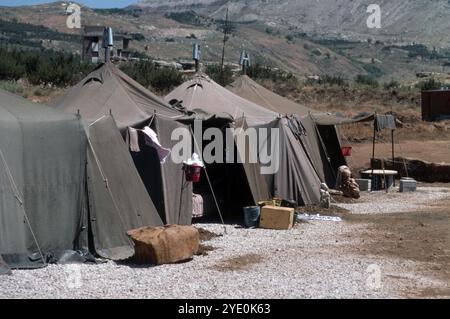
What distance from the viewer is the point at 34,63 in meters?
41.9

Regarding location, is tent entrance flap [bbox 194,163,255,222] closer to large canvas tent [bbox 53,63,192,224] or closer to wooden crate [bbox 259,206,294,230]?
wooden crate [bbox 259,206,294,230]

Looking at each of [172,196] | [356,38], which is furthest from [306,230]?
[356,38]

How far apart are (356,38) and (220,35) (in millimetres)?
39553

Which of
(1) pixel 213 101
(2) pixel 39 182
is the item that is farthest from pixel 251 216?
(2) pixel 39 182

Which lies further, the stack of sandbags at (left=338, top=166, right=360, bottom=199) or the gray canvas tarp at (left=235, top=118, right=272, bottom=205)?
the stack of sandbags at (left=338, top=166, right=360, bottom=199)

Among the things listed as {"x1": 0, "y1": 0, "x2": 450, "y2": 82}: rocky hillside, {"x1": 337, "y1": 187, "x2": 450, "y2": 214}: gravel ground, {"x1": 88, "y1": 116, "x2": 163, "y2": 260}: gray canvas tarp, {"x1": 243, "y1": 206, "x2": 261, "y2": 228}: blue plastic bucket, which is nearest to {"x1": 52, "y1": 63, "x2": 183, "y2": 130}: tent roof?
{"x1": 88, "y1": 116, "x2": 163, "y2": 260}: gray canvas tarp

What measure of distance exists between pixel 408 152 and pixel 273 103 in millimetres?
9742

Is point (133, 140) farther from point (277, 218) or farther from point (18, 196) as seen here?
point (18, 196)

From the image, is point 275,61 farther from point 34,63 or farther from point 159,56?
point 34,63

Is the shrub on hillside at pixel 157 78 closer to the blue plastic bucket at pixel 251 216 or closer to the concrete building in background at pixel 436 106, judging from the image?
the concrete building in background at pixel 436 106

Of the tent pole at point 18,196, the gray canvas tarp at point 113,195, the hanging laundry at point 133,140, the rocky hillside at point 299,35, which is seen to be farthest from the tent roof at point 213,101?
the rocky hillside at point 299,35

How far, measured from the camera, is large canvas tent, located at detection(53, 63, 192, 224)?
12969mm

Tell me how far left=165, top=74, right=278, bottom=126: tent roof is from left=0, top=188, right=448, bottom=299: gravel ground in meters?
4.65

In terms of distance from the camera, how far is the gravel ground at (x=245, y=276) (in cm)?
860
